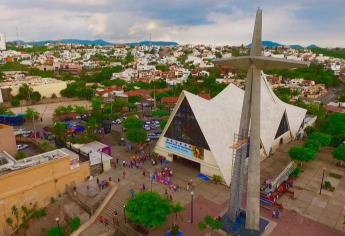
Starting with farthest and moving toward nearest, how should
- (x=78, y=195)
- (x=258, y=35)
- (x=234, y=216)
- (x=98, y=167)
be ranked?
1. (x=98, y=167)
2. (x=78, y=195)
3. (x=234, y=216)
4. (x=258, y=35)

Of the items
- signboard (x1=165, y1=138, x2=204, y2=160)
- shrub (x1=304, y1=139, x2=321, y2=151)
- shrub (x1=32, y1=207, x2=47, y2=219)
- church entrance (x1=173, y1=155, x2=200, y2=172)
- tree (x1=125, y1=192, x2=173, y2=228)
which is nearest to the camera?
tree (x1=125, y1=192, x2=173, y2=228)

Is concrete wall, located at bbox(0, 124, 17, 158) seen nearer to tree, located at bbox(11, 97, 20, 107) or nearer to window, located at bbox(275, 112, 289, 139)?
window, located at bbox(275, 112, 289, 139)

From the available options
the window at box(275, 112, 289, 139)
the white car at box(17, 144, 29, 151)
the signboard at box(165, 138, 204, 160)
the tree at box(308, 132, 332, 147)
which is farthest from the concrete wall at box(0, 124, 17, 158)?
the tree at box(308, 132, 332, 147)

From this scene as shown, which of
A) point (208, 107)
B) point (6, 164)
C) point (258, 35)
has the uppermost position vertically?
point (258, 35)

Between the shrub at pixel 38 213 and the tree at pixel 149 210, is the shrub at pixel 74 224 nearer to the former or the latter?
the shrub at pixel 38 213

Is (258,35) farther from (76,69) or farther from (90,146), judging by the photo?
→ (76,69)

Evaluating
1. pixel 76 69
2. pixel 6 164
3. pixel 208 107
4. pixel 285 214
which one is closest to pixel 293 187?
pixel 285 214

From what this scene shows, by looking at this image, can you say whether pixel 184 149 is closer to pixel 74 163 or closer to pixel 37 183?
pixel 74 163
